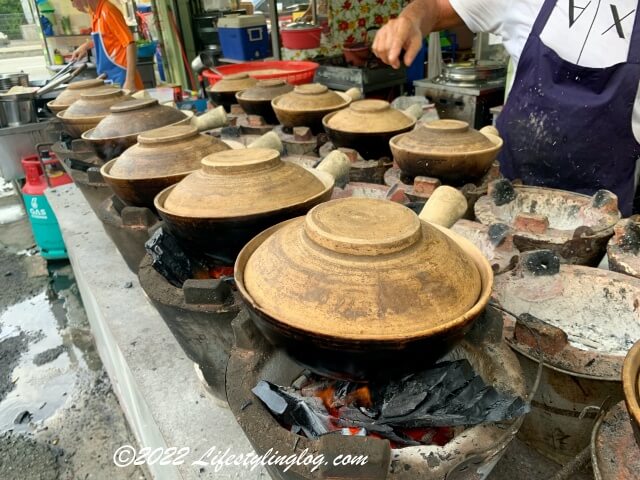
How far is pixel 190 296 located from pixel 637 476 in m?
1.23

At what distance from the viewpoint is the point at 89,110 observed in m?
3.11

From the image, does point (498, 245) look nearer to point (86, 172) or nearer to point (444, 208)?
point (444, 208)

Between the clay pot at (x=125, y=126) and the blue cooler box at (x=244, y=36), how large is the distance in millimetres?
5019

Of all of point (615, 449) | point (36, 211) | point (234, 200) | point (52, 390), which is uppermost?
point (234, 200)

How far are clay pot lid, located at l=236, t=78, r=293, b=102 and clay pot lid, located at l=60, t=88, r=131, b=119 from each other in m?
0.89

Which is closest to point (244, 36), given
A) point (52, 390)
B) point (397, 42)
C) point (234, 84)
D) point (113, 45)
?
point (113, 45)

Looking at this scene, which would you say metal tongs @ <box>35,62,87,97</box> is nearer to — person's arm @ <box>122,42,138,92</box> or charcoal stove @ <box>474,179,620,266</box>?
person's arm @ <box>122,42,138,92</box>

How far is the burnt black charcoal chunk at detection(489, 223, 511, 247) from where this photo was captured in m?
1.96

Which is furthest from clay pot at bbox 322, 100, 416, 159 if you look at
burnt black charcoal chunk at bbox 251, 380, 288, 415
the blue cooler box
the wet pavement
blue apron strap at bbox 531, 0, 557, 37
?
the blue cooler box

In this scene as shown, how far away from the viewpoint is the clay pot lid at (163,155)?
6.46ft

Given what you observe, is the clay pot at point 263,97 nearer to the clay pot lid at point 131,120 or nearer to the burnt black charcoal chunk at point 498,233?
the clay pot lid at point 131,120

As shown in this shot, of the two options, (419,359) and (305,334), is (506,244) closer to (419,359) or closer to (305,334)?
(419,359)

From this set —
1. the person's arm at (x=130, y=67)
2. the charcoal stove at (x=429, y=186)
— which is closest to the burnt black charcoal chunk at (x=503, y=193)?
the charcoal stove at (x=429, y=186)

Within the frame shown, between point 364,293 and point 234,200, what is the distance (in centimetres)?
67
